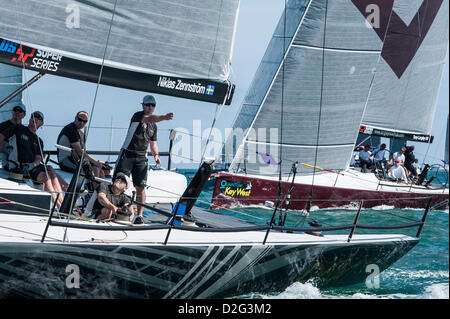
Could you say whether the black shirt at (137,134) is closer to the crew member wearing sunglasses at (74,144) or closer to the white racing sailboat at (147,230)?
the white racing sailboat at (147,230)

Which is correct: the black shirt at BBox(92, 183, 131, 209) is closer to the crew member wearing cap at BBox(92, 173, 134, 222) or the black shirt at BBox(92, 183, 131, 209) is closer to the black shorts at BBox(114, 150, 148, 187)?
the crew member wearing cap at BBox(92, 173, 134, 222)

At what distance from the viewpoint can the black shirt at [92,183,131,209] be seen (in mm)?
5751

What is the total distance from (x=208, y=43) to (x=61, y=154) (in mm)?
1987

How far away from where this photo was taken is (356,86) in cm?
1388

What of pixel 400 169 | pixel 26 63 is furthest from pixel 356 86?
pixel 26 63

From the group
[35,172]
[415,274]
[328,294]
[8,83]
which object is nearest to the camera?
[35,172]

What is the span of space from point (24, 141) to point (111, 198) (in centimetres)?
109

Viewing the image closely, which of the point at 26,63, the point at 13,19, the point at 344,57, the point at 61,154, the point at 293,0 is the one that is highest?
the point at 293,0

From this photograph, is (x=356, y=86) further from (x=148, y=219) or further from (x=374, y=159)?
(x=148, y=219)

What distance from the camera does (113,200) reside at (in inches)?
230

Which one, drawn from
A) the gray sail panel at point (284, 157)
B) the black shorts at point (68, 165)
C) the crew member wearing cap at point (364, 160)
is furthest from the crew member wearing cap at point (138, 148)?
the crew member wearing cap at point (364, 160)

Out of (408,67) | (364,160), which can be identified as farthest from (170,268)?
(408,67)

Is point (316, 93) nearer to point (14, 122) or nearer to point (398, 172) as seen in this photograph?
point (398, 172)
